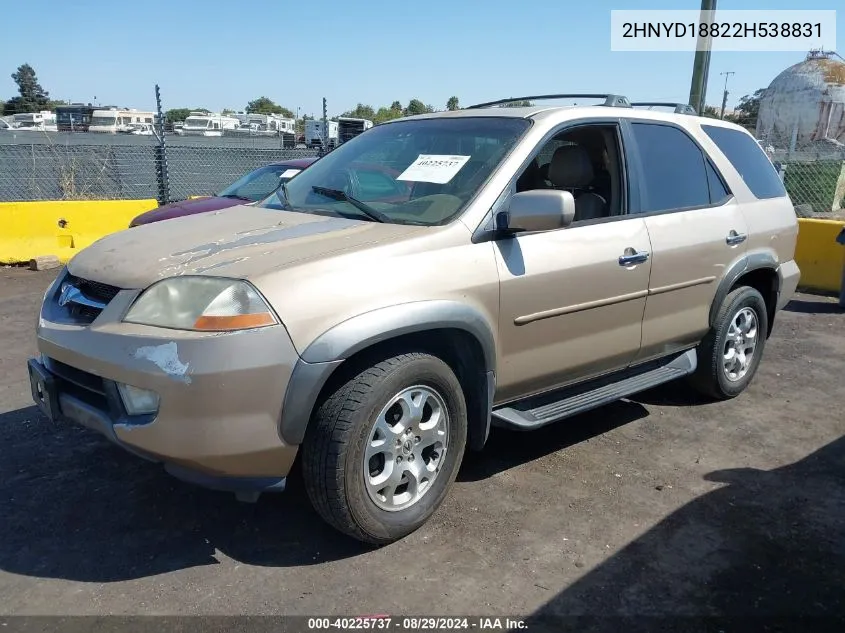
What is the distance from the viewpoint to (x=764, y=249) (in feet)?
16.3

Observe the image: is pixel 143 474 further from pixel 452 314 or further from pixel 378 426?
pixel 452 314

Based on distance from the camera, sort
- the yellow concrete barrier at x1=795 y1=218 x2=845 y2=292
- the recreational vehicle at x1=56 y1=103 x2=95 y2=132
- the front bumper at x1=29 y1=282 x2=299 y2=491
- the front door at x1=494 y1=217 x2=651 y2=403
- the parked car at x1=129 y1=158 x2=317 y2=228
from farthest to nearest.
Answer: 1. the recreational vehicle at x1=56 y1=103 x2=95 y2=132
2. the parked car at x1=129 y1=158 x2=317 y2=228
3. the yellow concrete barrier at x1=795 y1=218 x2=845 y2=292
4. the front door at x1=494 y1=217 x2=651 y2=403
5. the front bumper at x1=29 y1=282 x2=299 y2=491

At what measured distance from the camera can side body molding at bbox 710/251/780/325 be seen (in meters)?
4.66

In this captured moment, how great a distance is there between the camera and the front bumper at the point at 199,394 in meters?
2.67

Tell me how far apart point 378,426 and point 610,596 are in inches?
44.9

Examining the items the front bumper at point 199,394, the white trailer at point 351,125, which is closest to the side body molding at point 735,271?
the front bumper at point 199,394

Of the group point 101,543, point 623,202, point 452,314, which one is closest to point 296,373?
point 452,314

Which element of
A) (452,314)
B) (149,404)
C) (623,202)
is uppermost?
(623,202)

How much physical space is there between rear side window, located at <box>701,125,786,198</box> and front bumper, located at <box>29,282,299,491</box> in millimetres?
3559

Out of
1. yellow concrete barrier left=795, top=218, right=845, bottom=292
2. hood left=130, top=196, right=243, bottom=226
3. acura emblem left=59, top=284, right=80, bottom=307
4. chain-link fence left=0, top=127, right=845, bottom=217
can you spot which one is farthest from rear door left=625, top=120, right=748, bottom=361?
chain-link fence left=0, top=127, right=845, bottom=217

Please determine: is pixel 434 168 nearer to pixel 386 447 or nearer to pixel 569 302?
pixel 569 302

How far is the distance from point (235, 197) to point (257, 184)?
1.53ft

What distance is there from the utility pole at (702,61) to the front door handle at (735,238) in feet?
18.9

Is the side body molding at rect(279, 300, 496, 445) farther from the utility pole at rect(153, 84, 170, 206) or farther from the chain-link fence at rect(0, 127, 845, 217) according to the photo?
the utility pole at rect(153, 84, 170, 206)
